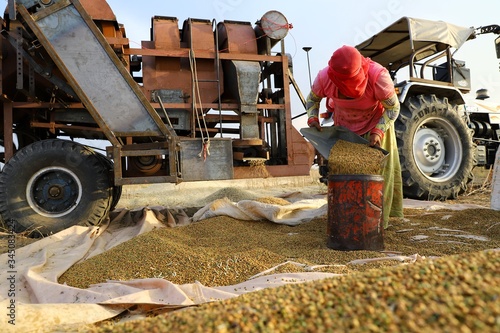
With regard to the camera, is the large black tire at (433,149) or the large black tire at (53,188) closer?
the large black tire at (53,188)

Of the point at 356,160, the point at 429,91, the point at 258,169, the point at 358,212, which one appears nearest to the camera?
the point at 358,212

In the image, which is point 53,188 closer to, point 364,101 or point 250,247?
point 250,247

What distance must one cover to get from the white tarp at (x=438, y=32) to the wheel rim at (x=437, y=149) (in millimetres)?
1159

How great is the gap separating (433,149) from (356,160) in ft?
9.23

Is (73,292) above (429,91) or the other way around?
the other way around

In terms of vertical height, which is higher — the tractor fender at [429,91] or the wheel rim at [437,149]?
the tractor fender at [429,91]

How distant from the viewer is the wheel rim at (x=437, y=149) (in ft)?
17.6

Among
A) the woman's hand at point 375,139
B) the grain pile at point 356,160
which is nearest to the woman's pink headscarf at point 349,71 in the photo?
the woman's hand at point 375,139

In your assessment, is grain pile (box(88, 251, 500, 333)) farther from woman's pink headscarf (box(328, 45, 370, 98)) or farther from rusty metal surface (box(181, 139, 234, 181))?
rusty metal surface (box(181, 139, 234, 181))

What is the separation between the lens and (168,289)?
198 cm

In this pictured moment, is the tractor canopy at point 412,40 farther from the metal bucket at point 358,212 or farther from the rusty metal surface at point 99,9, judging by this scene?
the rusty metal surface at point 99,9

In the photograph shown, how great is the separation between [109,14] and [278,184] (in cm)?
757

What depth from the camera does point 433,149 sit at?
5.46 metres

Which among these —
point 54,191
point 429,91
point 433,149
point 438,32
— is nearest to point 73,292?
point 54,191
